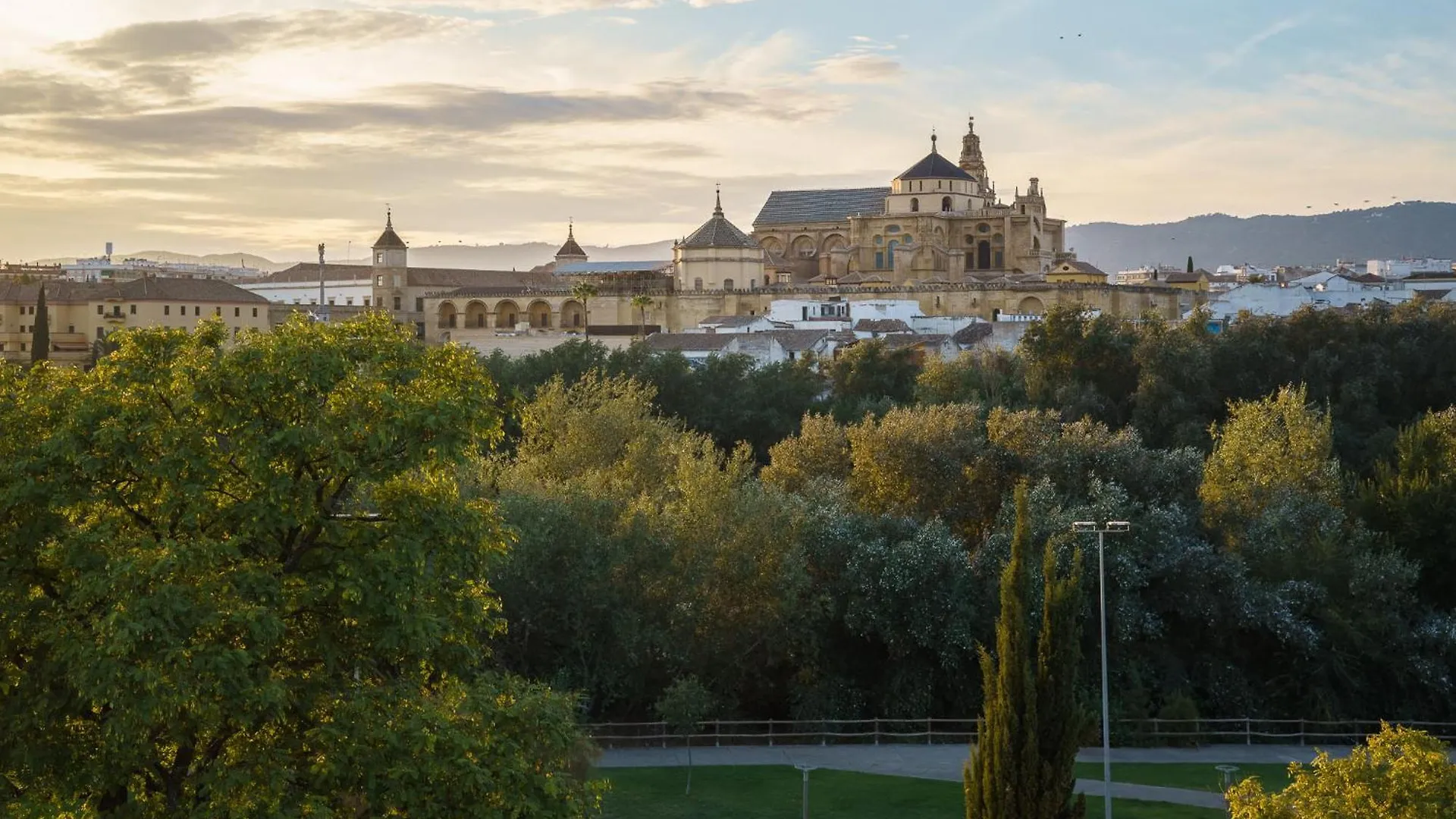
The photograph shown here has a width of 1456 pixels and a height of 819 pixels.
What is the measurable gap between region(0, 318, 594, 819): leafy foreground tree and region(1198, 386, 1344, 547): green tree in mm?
20811

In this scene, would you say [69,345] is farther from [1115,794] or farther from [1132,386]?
[1115,794]

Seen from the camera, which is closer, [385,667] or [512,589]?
[385,667]

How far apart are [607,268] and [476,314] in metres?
9.92

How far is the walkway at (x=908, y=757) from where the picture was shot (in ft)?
76.2

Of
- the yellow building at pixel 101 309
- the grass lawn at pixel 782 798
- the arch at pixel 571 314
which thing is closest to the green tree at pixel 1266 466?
the grass lawn at pixel 782 798

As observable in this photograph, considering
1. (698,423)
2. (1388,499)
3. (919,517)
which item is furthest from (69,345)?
(1388,499)

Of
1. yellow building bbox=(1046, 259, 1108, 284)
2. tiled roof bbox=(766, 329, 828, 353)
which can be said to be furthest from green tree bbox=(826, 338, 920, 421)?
yellow building bbox=(1046, 259, 1108, 284)

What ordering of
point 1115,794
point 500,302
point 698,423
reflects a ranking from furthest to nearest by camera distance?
point 500,302 → point 698,423 → point 1115,794

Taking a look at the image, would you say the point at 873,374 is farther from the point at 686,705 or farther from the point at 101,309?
the point at 101,309

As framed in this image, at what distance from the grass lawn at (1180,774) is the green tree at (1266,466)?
24.0 ft

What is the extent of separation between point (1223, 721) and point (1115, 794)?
406 centimetres

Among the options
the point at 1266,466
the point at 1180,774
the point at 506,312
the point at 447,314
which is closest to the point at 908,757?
the point at 1180,774

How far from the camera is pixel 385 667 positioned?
13.6m

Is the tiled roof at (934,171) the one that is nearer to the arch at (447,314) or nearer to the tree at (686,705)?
the arch at (447,314)
